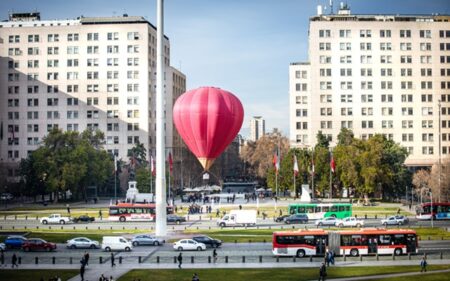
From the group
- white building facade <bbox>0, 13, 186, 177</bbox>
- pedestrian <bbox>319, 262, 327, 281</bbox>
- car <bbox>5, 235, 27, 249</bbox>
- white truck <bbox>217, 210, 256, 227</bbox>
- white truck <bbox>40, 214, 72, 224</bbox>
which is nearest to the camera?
pedestrian <bbox>319, 262, 327, 281</bbox>

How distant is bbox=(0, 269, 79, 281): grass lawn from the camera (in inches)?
1756

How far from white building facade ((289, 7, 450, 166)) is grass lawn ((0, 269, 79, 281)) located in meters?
108

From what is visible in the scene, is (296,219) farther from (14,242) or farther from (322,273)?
(322,273)

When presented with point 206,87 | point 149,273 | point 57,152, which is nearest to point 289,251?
point 149,273

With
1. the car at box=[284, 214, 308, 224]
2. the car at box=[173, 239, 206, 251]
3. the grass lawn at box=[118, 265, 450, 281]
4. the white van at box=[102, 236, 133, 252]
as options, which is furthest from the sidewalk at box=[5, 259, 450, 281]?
the car at box=[284, 214, 308, 224]

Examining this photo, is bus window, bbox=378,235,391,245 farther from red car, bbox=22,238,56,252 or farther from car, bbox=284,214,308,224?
red car, bbox=22,238,56,252

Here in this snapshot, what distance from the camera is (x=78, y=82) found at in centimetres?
15800

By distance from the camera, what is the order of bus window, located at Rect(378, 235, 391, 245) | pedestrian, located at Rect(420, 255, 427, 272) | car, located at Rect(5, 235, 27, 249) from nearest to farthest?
pedestrian, located at Rect(420, 255, 427, 272), bus window, located at Rect(378, 235, 391, 245), car, located at Rect(5, 235, 27, 249)

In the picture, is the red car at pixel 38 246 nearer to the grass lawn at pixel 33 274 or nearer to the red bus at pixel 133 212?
the grass lawn at pixel 33 274

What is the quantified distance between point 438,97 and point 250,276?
392ft

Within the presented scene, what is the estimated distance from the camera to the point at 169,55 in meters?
179

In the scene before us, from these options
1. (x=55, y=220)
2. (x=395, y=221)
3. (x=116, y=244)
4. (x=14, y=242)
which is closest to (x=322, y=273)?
(x=116, y=244)

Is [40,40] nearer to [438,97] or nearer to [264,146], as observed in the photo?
[264,146]

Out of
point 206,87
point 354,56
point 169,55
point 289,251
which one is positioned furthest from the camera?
point 169,55
